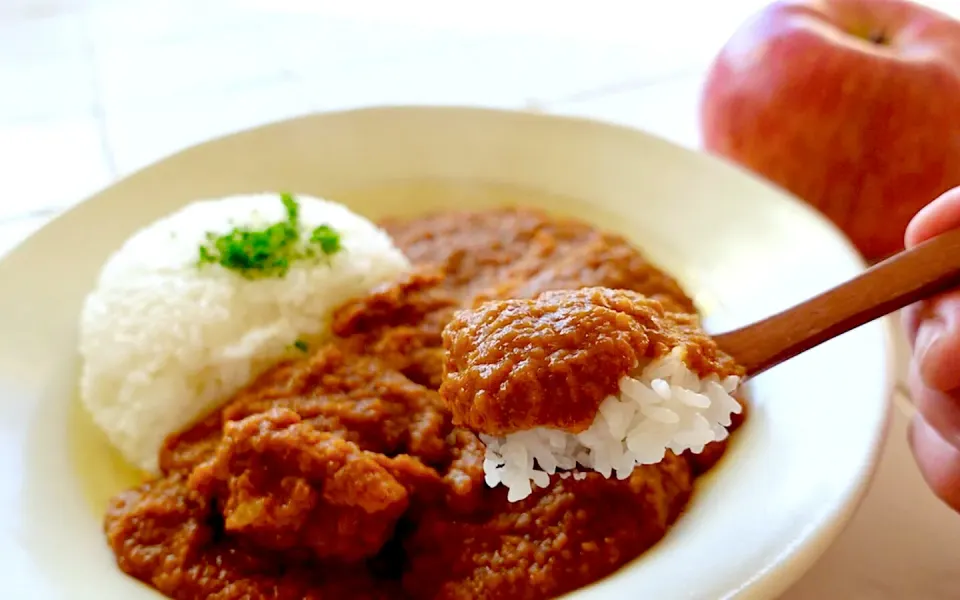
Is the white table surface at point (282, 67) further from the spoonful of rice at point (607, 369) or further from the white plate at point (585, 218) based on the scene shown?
the spoonful of rice at point (607, 369)

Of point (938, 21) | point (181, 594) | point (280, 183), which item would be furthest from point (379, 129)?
point (938, 21)

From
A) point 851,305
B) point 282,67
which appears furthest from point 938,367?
point 282,67

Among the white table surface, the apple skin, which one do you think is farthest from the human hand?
the white table surface

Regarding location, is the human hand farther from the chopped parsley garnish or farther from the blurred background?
the blurred background

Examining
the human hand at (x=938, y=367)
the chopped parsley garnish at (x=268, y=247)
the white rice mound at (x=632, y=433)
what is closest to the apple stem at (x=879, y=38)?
the human hand at (x=938, y=367)

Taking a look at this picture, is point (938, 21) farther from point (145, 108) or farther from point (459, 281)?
point (145, 108)

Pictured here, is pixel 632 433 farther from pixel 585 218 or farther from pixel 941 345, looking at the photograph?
pixel 585 218
